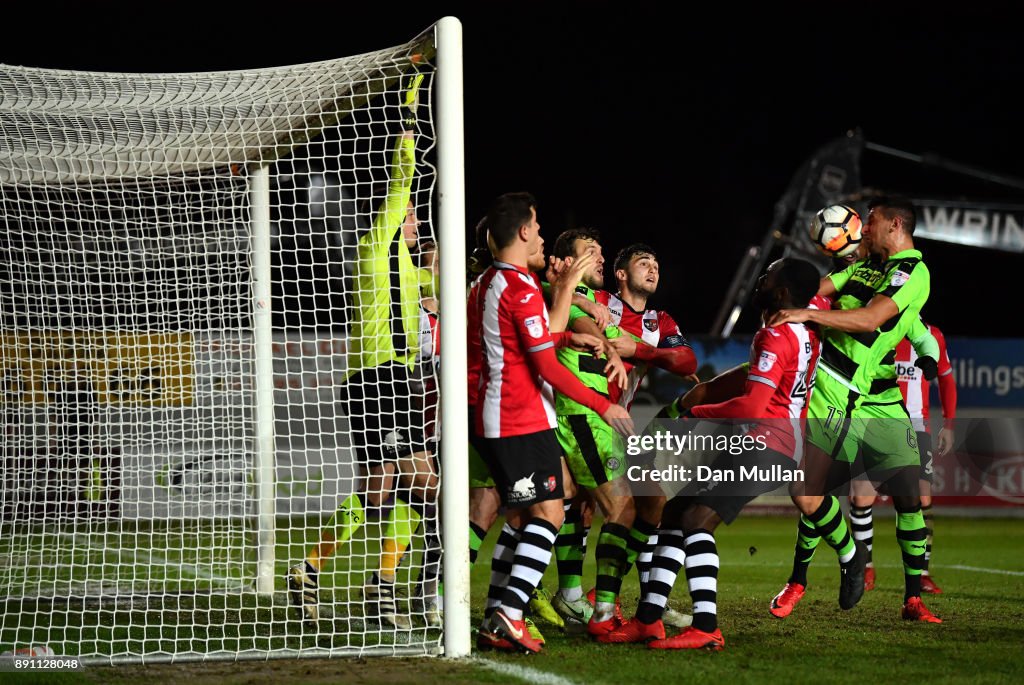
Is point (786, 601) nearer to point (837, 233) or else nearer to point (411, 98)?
point (837, 233)

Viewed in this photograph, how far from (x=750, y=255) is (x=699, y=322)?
7760 mm

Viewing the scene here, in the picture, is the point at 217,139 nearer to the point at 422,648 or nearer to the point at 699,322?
the point at 422,648

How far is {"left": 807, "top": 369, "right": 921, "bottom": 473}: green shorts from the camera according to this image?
5.89 m

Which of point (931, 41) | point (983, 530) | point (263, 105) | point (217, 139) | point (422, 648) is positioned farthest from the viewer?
point (931, 41)

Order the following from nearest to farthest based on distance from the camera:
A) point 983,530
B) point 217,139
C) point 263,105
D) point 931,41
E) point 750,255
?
point 263,105 → point 217,139 → point 983,530 → point 750,255 → point 931,41

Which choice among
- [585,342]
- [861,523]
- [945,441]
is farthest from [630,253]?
[945,441]

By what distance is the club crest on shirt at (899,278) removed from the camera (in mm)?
5879

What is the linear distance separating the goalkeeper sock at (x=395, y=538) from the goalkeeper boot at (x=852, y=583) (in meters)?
Result: 2.27

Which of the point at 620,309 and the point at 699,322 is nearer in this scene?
the point at 620,309

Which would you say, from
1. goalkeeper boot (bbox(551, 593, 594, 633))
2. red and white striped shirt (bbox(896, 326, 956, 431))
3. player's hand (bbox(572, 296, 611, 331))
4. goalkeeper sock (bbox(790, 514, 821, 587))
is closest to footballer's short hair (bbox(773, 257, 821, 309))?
player's hand (bbox(572, 296, 611, 331))

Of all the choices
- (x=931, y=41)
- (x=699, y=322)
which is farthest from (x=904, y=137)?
(x=699, y=322)

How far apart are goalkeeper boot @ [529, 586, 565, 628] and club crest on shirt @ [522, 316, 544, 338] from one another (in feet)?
5.61

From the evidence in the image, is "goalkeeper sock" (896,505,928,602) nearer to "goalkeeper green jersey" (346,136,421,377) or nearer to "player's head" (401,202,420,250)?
"goalkeeper green jersey" (346,136,421,377)

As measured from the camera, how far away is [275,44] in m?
17.9
